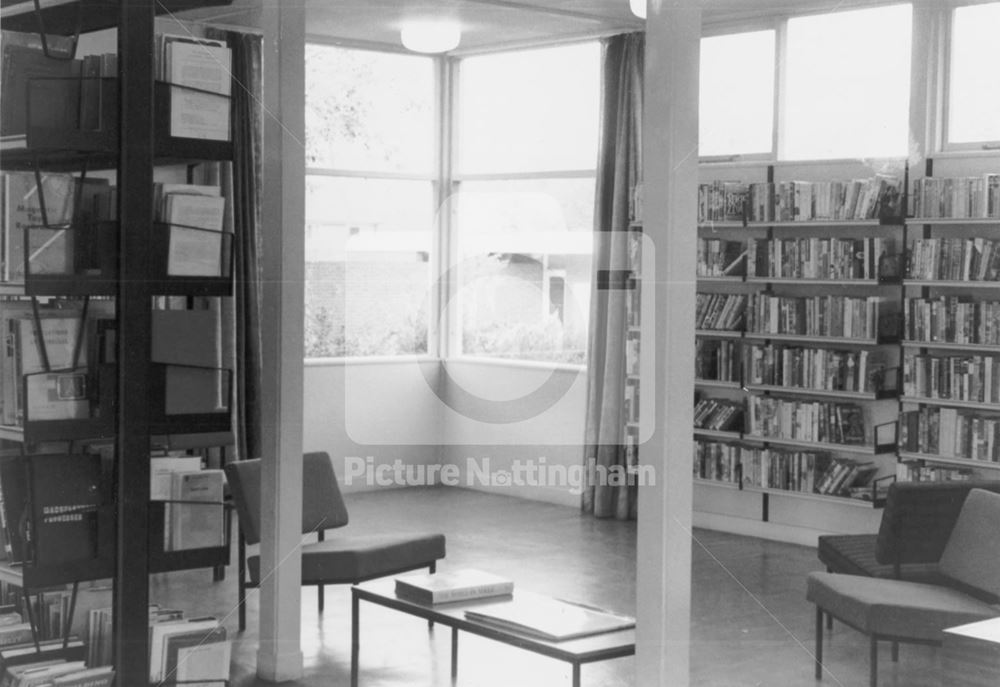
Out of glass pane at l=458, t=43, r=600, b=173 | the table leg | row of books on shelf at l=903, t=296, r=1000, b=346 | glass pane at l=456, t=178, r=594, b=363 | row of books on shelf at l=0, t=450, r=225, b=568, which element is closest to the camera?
row of books on shelf at l=0, t=450, r=225, b=568

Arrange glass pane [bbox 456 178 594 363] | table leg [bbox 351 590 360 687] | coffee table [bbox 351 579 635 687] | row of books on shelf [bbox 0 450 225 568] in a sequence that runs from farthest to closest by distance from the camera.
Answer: glass pane [bbox 456 178 594 363]
table leg [bbox 351 590 360 687]
row of books on shelf [bbox 0 450 225 568]
coffee table [bbox 351 579 635 687]

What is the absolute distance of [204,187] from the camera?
10.5ft

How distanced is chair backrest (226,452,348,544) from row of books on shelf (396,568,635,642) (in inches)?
17.5

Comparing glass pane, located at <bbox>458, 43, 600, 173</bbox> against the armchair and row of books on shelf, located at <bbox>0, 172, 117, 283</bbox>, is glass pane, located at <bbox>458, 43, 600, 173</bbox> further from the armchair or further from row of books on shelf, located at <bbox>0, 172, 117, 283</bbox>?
row of books on shelf, located at <bbox>0, 172, 117, 283</bbox>

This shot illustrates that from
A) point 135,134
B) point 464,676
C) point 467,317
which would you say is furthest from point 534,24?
Answer: point 464,676

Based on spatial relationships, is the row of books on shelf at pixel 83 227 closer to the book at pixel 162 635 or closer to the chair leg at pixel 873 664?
the book at pixel 162 635

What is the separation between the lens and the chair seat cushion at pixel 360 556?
3.77 metres

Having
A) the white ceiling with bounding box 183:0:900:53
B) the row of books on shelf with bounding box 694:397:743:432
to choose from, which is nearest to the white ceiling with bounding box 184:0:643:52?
the white ceiling with bounding box 183:0:900:53

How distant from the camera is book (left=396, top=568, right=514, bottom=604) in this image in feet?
10.9

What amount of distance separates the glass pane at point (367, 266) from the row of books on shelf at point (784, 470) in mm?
1028

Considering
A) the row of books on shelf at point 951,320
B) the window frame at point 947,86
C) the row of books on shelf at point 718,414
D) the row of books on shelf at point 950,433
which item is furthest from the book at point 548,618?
the window frame at point 947,86

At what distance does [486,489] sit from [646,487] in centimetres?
71

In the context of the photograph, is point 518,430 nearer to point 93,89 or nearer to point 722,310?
point 722,310

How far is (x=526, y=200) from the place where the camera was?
12.9ft
